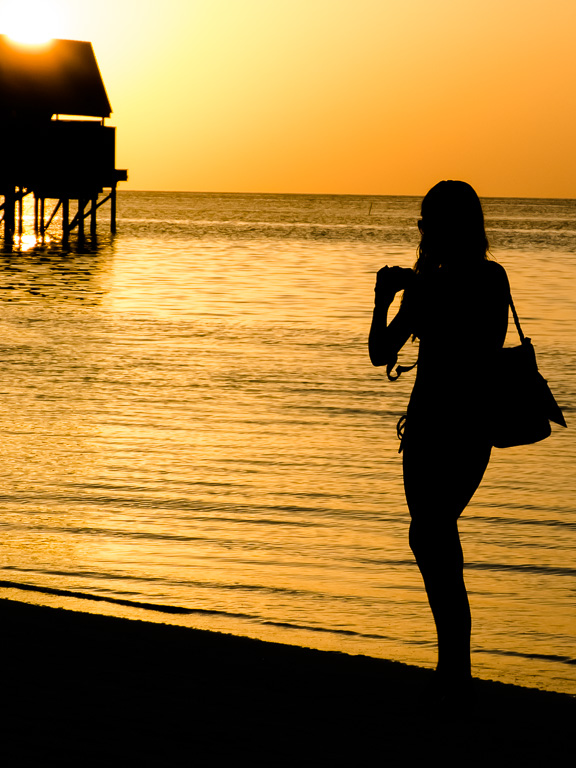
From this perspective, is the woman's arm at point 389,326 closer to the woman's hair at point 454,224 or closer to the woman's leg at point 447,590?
the woman's hair at point 454,224

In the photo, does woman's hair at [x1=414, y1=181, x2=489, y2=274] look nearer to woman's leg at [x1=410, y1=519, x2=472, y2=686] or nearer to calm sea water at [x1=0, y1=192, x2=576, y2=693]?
woman's leg at [x1=410, y1=519, x2=472, y2=686]

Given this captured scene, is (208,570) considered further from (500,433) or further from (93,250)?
(93,250)

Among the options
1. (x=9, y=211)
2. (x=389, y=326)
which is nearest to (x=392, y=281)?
(x=389, y=326)

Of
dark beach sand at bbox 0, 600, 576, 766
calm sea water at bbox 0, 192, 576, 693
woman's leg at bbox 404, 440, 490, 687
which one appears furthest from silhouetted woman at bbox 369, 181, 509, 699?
calm sea water at bbox 0, 192, 576, 693

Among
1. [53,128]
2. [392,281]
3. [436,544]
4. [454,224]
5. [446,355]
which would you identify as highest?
[454,224]

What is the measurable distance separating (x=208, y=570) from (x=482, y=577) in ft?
5.20

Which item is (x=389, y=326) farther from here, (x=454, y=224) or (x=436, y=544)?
(x=436, y=544)

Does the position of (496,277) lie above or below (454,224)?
below

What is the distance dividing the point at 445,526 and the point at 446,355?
1.82 feet

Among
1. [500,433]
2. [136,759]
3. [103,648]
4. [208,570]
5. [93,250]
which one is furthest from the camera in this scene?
[93,250]

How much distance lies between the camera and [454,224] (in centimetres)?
415

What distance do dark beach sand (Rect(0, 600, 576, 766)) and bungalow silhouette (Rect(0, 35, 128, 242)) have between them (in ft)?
130

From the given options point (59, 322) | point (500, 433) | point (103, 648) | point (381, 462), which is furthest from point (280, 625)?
point (59, 322)

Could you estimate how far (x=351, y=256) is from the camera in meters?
51.6
